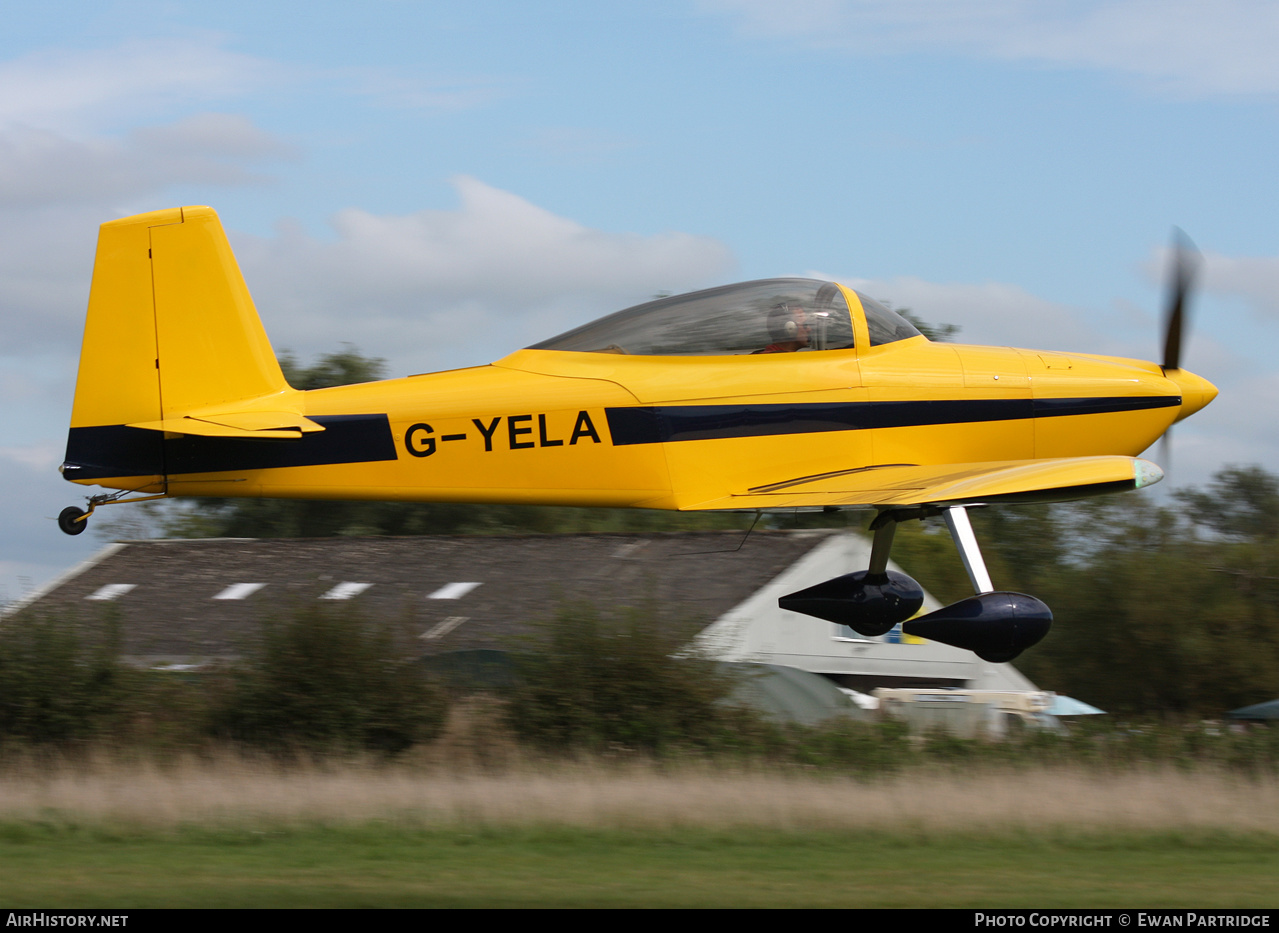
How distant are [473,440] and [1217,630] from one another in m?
17.8

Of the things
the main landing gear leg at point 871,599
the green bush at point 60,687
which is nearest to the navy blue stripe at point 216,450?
the main landing gear leg at point 871,599

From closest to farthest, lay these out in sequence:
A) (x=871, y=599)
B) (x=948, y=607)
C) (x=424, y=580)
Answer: (x=948, y=607)
(x=871, y=599)
(x=424, y=580)

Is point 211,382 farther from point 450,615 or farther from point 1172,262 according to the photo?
point 450,615

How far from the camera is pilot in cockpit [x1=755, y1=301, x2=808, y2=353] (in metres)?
8.49

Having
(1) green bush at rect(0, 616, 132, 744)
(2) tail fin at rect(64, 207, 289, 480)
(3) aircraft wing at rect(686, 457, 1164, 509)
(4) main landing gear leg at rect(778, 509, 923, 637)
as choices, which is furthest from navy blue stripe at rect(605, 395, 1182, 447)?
(1) green bush at rect(0, 616, 132, 744)

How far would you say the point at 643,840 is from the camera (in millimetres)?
10016

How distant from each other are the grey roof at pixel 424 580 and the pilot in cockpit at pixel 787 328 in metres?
9.61

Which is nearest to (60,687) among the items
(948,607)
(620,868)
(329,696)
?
(329,696)

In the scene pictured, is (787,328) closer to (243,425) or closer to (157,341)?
(243,425)

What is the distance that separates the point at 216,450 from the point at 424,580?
12138mm

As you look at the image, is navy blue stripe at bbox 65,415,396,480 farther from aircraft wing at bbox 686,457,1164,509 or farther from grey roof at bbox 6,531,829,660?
grey roof at bbox 6,531,829,660

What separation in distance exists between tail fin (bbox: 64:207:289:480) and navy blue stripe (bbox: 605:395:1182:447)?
2.39m

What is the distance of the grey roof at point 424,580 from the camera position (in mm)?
18922

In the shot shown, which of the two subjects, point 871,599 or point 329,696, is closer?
point 871,599
